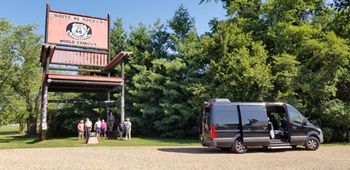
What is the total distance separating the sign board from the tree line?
5708mm

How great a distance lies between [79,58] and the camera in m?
21.4

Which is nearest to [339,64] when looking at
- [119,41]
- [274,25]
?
[274,25]

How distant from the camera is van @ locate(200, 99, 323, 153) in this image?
49.6 feet

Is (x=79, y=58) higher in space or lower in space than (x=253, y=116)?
higher

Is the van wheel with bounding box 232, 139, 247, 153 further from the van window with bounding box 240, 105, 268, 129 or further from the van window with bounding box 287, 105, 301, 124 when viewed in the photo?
the van window with bounding box 287, 105, 301, 124

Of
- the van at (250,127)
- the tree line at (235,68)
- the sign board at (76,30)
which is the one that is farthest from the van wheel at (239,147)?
the sign board at (76,30)

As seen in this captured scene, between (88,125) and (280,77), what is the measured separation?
464 inches

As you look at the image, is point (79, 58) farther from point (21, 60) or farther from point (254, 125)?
point (21, 60)

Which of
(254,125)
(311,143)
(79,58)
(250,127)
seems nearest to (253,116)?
(254,125)

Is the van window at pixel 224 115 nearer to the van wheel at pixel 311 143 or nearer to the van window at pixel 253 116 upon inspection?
the van window at pixel 253 116

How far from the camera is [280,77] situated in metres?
23.0

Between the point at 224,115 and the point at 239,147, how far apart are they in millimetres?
1433

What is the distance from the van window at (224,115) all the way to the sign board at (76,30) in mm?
9657

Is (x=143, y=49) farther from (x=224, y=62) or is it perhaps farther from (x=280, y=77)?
(x=280, y=77)
